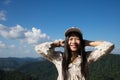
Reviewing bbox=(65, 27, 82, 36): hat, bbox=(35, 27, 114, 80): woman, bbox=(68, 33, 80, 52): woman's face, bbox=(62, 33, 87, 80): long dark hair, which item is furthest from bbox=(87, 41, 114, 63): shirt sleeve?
bbox=(65, 27, 82, 36): hat

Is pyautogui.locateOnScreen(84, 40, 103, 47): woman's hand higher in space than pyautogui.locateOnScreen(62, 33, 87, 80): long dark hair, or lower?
higher

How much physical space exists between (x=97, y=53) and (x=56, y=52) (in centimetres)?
56

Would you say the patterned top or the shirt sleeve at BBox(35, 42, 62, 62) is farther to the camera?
the shirt sleeve at BBox(35, 42, 62, 62)

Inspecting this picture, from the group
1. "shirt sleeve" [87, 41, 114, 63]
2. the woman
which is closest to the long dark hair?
the woman

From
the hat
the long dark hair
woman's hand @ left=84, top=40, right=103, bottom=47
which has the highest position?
the hat

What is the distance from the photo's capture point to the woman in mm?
3434

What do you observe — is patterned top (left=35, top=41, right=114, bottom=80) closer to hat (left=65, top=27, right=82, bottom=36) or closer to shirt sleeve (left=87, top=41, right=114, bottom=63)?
shirt sleeve (left=87, top=41, right=114, bottom=63)

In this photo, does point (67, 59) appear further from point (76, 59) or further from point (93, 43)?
point (93, 43)

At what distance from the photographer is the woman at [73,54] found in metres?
3.43

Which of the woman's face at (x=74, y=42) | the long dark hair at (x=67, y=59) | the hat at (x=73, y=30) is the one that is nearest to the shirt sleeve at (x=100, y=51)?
the long dark hair at (x=67, y=59)

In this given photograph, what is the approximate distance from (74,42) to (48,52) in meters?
0.39

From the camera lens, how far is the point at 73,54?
3.54 m

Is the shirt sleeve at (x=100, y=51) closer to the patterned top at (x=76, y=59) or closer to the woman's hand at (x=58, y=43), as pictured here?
the patterned top at (x=76, y=59)

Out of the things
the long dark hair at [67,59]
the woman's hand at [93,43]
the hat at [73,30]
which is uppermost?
the hat at [73,30]
